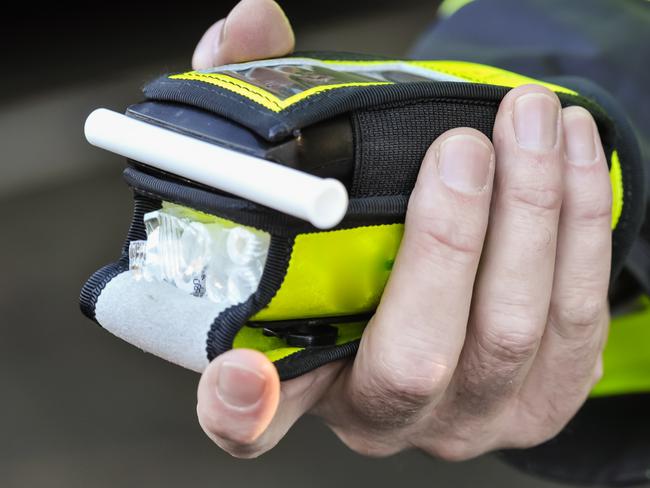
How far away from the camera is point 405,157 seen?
461mm

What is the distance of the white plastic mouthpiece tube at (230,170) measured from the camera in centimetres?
37

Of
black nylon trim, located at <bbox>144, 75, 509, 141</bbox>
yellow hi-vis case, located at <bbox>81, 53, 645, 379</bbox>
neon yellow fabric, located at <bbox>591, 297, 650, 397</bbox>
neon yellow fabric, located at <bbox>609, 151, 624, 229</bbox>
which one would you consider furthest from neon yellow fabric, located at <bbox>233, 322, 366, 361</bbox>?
neon yellow fabric, located at <bbox>591, 297, 650, 397</bbox>

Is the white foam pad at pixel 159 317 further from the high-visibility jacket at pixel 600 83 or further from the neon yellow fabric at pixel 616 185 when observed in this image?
the high-visibility jacket at pixel 600 83

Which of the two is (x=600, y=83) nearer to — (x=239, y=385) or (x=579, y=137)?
(x=579, y=137)

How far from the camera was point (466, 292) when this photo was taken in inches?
19.4

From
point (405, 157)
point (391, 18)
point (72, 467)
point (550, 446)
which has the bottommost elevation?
point (72, 467)

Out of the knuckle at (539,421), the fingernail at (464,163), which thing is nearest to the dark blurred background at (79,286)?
the knuckle at (539,421)

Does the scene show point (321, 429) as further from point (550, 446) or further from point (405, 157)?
point (405, 157)

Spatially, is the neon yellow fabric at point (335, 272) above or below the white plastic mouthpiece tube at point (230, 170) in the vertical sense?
→ below

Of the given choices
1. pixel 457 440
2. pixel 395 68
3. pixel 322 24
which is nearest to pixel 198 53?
pixel 395 68

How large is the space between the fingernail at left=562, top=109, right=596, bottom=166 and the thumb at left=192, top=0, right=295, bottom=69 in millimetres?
176

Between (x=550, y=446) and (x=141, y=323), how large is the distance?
410mm

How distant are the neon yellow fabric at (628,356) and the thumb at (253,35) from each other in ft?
1.26

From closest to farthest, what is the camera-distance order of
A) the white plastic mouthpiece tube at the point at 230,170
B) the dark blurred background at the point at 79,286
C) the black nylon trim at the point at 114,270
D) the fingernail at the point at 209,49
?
1. the white plastic mouthpiece tube at the point at 230,170
2. the black nylon trim at the point at 114,270
3. the fingernail at the point at 209,49
4. the dark blurred background at the point at 79,286
